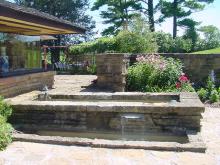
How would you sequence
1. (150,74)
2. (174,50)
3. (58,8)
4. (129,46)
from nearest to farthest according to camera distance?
1. (150,74)
2. (129,46)
3. (174,50)
4. (58,8)

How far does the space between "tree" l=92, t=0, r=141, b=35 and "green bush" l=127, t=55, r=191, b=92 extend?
16.2m

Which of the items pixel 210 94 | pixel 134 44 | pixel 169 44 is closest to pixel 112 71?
pixel 210 94

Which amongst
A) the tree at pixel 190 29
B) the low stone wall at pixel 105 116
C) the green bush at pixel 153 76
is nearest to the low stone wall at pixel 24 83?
the low stone wall at pixel 105 116

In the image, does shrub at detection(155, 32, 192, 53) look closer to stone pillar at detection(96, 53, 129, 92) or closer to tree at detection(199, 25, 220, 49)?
tree at detection(199, 25, 220, 49)

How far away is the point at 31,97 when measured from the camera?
8891 mm

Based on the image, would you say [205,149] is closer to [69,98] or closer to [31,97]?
[69,98]

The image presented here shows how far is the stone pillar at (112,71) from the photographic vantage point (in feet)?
35.4

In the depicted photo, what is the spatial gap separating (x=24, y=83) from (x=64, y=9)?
2055cm

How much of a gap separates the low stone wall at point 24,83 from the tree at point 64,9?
632 inches

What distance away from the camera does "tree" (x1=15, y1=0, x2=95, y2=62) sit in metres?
29.2

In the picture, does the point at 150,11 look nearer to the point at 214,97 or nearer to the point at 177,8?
the point at 177,8

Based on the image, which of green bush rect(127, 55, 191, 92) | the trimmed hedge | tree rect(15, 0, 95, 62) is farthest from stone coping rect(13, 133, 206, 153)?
tree rect(15, 0, 95, 62)

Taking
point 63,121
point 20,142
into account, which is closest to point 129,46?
point 63,121

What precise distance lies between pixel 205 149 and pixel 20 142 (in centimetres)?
289
